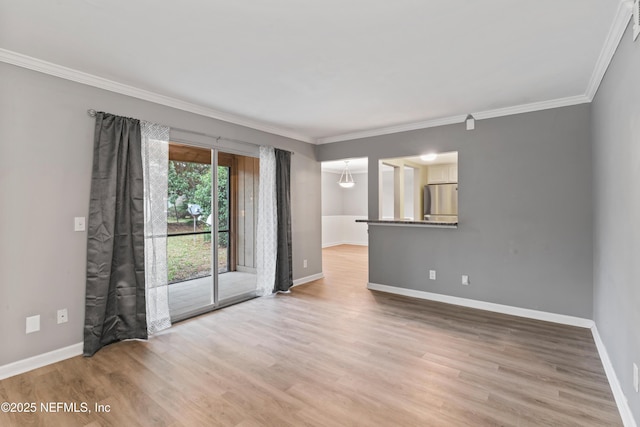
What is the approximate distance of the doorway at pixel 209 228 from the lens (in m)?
3.71

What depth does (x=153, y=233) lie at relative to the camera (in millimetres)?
3311

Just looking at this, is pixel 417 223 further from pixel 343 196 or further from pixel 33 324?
pixel 343 196

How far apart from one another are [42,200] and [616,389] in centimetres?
469

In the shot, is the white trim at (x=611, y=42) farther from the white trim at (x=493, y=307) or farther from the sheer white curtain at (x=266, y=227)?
the sheer white curtain at (x=266, y=227)

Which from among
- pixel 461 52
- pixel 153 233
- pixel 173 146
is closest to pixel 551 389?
pixel 461 52

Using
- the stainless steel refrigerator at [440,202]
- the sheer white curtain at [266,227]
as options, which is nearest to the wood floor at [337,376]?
the sheer white curtain at [266,227]

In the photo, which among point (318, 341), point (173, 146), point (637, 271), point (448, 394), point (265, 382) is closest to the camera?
point (637, 271)

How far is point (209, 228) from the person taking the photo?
4.04 metres

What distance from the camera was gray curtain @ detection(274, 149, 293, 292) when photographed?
189 inches

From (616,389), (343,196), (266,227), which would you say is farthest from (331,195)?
(616,389)

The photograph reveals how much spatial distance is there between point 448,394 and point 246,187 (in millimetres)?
3544

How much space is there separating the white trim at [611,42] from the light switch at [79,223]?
4338mm

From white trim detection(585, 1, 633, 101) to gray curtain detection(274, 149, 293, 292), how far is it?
147 inches

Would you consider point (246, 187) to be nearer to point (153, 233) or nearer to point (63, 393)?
point (153, 233)
